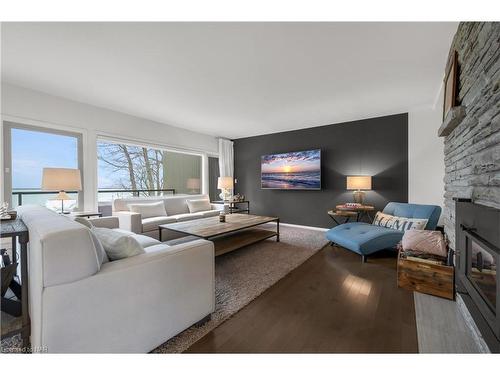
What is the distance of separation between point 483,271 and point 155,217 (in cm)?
403

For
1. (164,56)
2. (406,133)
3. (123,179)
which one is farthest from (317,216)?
(123,179)

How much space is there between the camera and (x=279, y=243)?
351 cm

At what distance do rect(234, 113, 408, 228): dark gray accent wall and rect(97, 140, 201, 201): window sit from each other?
4.92 ft

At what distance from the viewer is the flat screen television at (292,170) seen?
4566 millimetres

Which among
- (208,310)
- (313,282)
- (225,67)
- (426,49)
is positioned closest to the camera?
(208,310)

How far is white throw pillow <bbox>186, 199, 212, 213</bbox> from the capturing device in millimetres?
4493

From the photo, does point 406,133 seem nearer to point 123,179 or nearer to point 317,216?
point 317,216

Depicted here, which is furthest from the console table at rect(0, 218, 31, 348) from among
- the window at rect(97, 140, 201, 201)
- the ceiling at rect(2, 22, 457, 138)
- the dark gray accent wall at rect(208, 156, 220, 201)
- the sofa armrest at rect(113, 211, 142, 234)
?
the dark gray accent wall at rect(208, 156, 220, 201)

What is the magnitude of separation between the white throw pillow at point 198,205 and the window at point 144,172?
98 cm

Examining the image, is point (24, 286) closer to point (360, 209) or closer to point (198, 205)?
point (198, 205)

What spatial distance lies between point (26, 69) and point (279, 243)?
3902 mm

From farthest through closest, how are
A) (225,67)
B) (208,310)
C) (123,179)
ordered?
1. (123,179)
2. (225,67)
3. (208,310)

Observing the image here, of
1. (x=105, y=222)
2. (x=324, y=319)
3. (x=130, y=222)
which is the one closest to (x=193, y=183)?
(x=130, y=222)

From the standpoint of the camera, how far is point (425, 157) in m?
3.54
